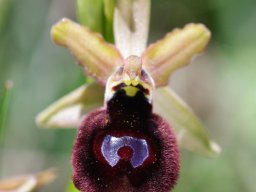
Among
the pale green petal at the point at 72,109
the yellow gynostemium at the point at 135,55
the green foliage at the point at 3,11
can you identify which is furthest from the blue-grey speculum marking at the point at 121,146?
the green foliage at the point at 3,11

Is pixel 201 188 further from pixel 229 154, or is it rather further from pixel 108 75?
pixel 108 75

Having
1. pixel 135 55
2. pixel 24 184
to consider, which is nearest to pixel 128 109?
pixel 135 55

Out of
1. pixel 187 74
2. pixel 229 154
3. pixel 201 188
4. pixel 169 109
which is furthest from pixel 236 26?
pixel 169 109

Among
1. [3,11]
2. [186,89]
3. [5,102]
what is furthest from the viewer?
[186,89]

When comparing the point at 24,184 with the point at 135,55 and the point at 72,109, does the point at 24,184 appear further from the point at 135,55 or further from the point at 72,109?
the point at 135,55

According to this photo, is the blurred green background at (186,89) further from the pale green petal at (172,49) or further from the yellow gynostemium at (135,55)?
the pale green petal at (172,49)
